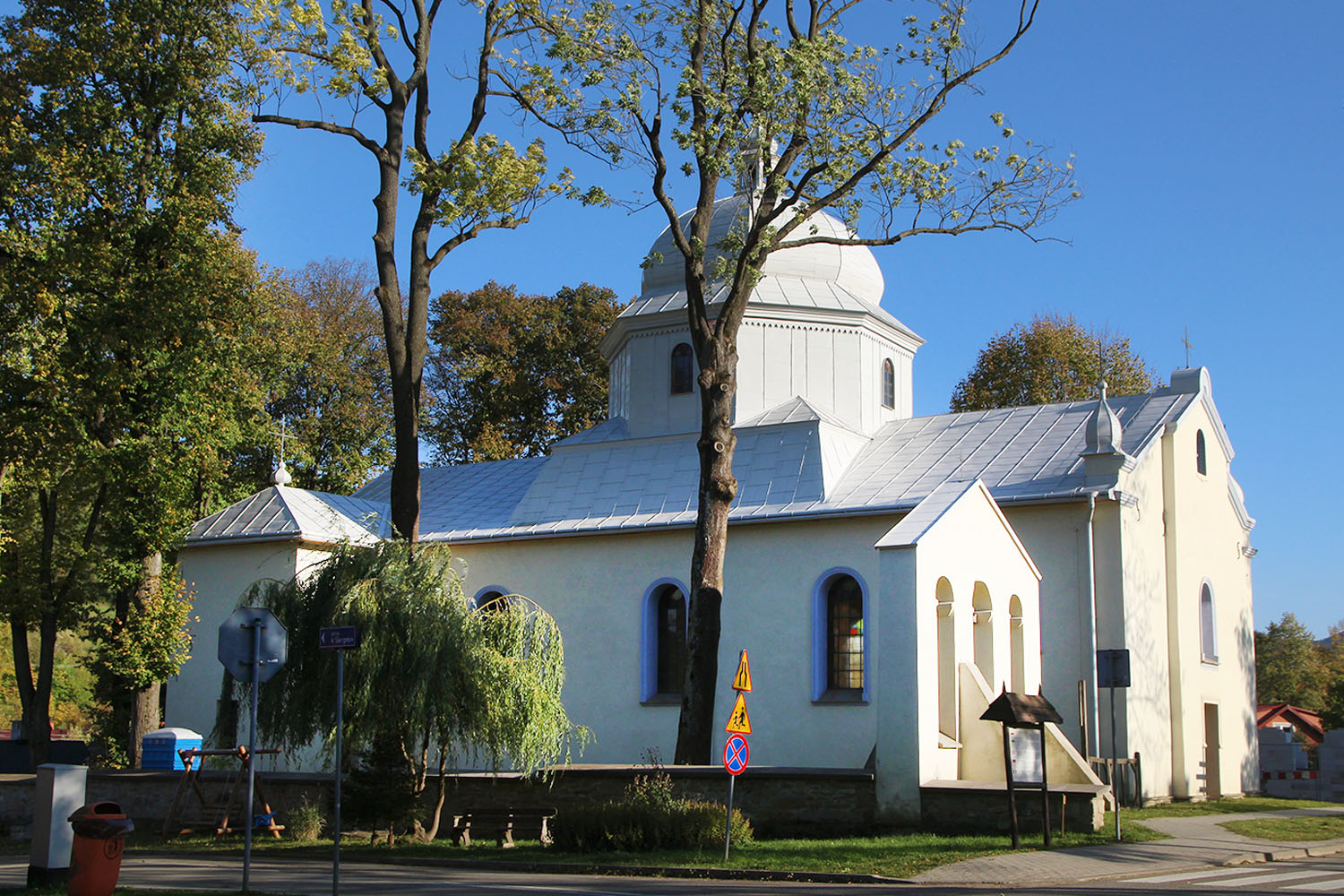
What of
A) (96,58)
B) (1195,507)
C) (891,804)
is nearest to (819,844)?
(891,804)

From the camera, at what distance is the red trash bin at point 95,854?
36.2 ft

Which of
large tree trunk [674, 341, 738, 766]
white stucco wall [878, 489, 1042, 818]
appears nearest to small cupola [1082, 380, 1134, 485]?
white stucco wall [878, 489, 1042, 818]

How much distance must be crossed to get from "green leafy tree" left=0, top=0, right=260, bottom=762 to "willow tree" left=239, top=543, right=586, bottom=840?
707cm

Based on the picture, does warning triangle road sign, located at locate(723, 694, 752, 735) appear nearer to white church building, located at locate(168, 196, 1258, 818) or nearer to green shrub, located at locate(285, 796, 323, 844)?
white church building, located at locate(168, 196, 1258, 818)

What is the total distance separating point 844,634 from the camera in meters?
23.2

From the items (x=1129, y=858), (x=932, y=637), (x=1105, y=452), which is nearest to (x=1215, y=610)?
(x=1105, y=452)

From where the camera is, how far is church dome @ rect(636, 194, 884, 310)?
28342mm

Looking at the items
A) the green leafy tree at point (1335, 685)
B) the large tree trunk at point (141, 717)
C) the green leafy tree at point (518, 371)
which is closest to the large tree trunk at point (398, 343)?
the large tree trunk at point (141, 717)

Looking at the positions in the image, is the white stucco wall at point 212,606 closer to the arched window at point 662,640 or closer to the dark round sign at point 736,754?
the arched window at point 662,640

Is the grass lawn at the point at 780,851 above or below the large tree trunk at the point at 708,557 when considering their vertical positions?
below

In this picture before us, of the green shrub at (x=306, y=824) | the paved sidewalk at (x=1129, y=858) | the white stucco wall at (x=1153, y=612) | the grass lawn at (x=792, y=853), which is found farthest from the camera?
the white stucco wall at (x=1153, y=612)

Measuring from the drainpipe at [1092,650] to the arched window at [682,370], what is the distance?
9.33 m

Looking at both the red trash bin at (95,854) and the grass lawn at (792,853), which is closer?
Result: the red trash bin at (95,854)

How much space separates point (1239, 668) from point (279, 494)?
68.2ft
